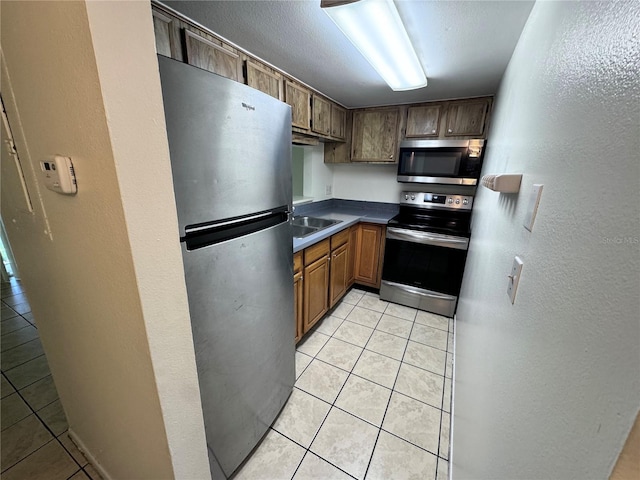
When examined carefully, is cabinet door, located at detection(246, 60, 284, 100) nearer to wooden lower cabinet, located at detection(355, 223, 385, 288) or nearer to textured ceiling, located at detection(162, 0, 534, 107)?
textured ceiling, located at detection(162, 0, 534, 107)

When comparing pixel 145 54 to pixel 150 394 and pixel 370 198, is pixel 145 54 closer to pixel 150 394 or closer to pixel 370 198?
pixel 150 394

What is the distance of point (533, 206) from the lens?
2.21 feet

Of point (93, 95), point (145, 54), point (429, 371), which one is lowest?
point (429, 371)

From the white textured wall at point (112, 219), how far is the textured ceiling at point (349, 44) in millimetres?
871

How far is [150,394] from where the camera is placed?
0.75 metres

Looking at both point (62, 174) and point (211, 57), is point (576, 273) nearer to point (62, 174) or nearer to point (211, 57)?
point (62, 174)

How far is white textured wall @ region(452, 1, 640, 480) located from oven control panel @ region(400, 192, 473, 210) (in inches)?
81.2

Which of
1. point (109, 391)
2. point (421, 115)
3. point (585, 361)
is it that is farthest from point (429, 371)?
point (421, 115)

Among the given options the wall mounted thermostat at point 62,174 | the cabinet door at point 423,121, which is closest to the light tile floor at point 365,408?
the wall mounted thermostat at point 62,174

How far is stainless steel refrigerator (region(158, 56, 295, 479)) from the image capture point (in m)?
0.83

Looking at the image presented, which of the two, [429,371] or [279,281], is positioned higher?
[279,281]

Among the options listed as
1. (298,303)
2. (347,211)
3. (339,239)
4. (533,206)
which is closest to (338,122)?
(347,211)

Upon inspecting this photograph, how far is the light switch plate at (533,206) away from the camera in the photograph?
654 millimetres

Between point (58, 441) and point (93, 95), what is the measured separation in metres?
1.90
